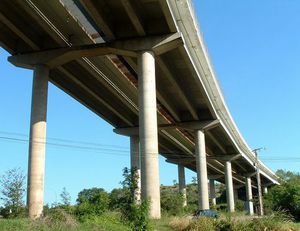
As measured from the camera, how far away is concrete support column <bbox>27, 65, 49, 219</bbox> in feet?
94.1

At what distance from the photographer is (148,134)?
27.8 meters

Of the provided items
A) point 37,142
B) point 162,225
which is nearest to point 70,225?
point 162,225

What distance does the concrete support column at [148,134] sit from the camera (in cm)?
2677

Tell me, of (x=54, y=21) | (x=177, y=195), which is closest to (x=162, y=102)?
(x=177, y=195)

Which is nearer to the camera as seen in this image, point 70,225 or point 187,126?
point 70,225

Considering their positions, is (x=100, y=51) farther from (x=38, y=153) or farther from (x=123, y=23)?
(x=38, y=153)

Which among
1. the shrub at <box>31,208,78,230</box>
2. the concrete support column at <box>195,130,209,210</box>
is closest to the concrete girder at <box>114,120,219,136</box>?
the concrete support column at <box>195,130,209,210</box>

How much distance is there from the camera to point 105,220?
2000cm

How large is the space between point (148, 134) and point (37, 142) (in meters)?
7.12

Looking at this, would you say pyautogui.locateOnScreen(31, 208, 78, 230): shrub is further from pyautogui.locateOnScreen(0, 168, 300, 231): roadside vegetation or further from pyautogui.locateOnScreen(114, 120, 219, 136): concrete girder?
pyautogui.locateOnScreen(114, 120, 219, 136): concrete girder

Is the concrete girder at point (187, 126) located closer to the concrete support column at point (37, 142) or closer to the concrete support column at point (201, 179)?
the concrete support column at point (201, 179)

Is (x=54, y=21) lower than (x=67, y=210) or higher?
higher

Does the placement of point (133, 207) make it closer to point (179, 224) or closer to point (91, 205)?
point (91, 205)

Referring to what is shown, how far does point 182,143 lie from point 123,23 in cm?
4101
